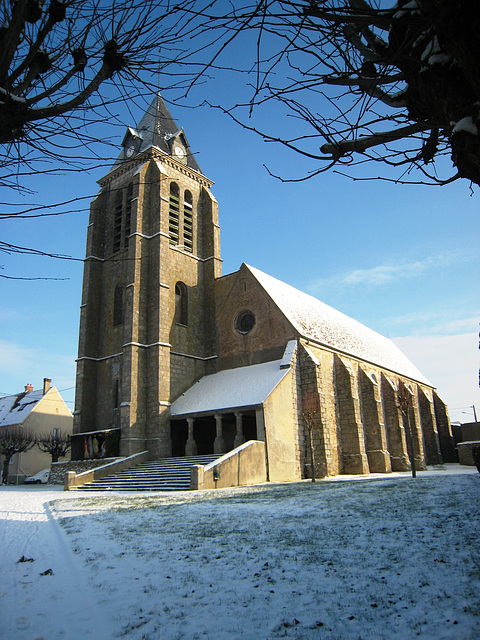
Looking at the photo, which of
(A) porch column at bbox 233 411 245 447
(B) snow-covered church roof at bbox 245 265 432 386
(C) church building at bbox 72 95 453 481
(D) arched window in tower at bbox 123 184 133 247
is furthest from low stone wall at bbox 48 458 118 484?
(D) arched window in tower at bbox 123 184 133 247

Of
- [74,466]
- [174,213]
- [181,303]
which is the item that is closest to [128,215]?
[174,213]

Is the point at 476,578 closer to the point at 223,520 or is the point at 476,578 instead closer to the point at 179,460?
the point at 223,520

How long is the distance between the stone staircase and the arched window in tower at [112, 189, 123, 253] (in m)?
15.5

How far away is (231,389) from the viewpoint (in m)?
24.6

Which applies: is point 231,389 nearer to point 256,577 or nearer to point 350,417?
point 350,417

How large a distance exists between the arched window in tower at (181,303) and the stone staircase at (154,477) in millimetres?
9550

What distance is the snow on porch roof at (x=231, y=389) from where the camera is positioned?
22406 mm

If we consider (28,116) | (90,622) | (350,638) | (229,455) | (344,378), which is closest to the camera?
(350,638)

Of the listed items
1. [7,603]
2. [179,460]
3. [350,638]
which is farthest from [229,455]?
[350,638]

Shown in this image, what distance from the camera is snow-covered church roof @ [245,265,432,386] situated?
2790 centimetres

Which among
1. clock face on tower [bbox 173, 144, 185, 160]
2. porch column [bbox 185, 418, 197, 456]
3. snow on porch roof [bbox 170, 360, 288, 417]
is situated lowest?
porch column [bbox 185, 418, 197, 456]

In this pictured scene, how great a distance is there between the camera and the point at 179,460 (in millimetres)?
22953

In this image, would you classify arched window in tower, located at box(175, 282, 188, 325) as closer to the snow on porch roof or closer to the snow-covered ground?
the snow on porch roof

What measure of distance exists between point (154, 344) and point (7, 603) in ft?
74.9
